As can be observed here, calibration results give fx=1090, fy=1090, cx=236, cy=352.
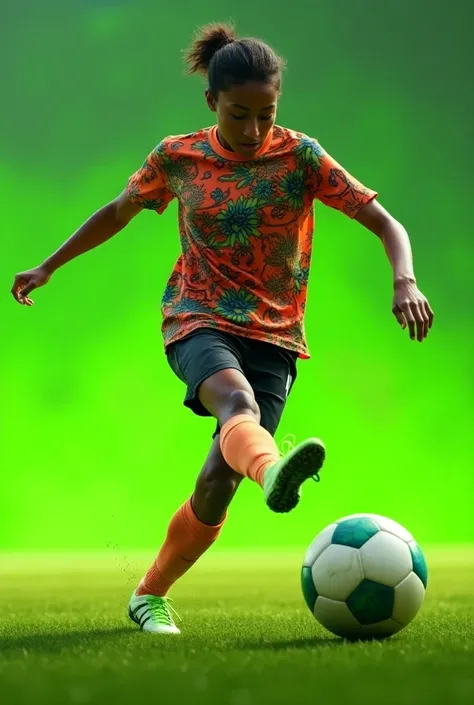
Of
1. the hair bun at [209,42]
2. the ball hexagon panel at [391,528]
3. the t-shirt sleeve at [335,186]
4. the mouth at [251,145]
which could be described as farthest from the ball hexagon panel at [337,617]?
the hair bun at [209,42]

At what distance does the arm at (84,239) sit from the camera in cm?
290

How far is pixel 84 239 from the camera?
292 centimetres

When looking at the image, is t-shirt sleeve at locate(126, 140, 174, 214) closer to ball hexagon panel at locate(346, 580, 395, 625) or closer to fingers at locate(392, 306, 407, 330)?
fingers at locate(392, 306, 407, 330)

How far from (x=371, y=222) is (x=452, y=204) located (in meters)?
4.27

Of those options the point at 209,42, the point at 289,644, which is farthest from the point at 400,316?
the point at 209,42

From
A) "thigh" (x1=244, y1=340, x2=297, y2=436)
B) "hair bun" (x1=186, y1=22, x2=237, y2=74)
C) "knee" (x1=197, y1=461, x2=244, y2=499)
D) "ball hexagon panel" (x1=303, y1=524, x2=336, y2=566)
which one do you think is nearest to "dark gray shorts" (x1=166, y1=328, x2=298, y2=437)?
"thigh" (x1=244, y1=340, x2=297, y2=436)

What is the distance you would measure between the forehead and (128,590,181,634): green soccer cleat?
124 cm

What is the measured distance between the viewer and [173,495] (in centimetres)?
612

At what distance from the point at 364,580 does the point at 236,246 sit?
84cm

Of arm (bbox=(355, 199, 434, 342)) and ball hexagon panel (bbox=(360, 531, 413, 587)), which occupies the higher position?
arm (bbox=(355, 199, 434, 342))

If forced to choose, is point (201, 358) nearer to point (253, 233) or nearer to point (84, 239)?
point (253, 233)

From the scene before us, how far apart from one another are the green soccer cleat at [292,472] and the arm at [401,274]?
40cm

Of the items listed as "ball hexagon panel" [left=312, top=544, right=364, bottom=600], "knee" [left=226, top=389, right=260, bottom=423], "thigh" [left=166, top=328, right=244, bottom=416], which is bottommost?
"ball hexagon panel" [left=312, top=544, right=364, bottom=600]

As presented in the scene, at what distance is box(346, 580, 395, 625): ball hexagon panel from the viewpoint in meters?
2.23
